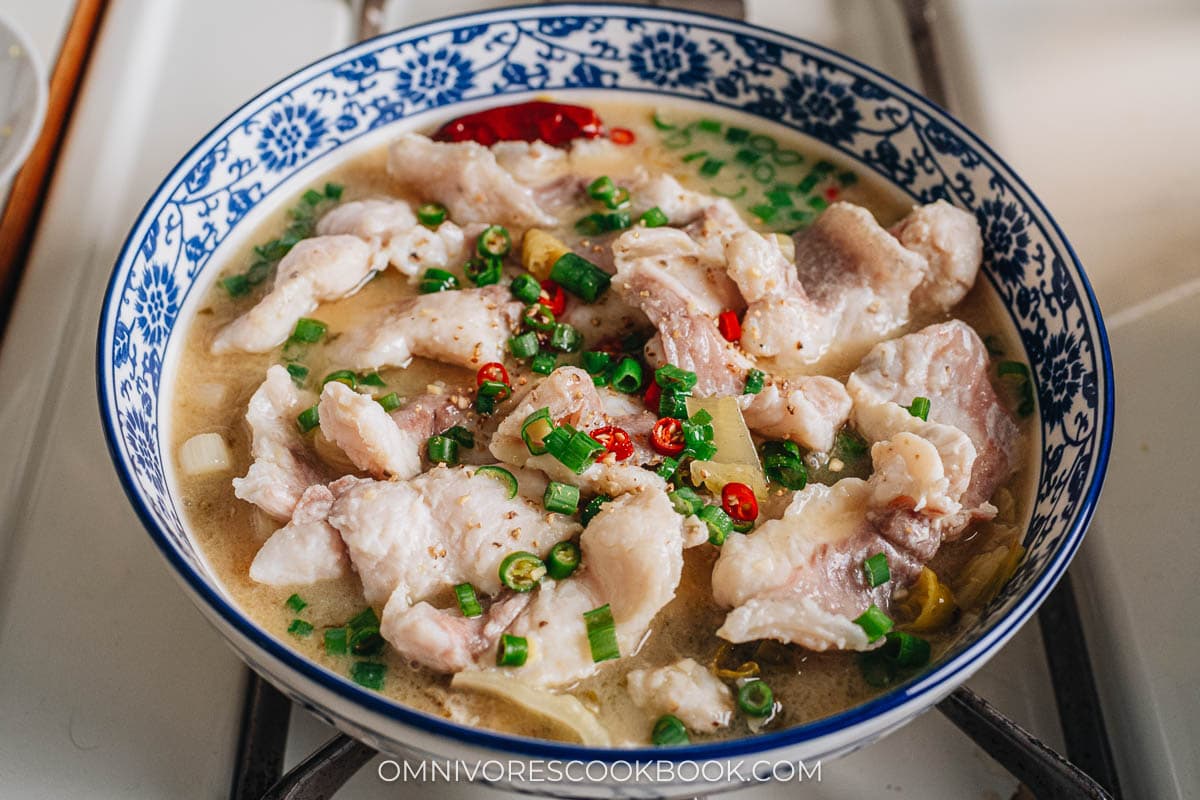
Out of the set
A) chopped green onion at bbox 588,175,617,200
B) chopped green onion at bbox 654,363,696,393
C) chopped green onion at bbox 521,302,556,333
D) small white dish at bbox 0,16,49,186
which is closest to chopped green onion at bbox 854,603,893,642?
chopped green onion at bbox 654,363,696,393

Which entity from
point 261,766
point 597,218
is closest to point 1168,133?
point 597,218

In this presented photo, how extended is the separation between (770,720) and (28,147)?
2663 mm

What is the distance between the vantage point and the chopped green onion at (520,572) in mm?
2203

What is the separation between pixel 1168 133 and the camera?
3506 millimetres

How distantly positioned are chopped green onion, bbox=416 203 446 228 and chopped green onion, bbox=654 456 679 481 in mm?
1078

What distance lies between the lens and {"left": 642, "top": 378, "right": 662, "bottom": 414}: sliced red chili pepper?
100 inches

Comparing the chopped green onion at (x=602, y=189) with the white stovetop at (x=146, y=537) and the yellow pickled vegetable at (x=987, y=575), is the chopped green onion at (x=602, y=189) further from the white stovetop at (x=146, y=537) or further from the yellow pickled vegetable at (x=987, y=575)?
the yellow pickled vegetable at (x=987, y=575)

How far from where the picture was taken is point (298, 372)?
2.68 metres

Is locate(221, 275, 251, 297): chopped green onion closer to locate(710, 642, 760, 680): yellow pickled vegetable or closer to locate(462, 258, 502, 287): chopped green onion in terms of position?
locate(462, 258, 502, 287): chopped green onion

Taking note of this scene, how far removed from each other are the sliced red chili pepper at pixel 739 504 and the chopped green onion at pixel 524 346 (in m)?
0.63

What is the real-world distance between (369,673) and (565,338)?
0.98 m

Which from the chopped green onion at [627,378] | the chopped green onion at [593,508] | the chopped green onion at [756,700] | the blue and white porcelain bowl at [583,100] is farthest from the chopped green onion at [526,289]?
the chopped green onion at [756,700]

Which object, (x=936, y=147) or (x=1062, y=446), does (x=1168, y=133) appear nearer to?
(x=936, y=147)

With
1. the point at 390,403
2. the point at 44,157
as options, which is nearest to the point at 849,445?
the point at 390,403
